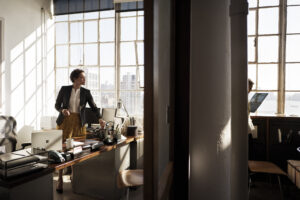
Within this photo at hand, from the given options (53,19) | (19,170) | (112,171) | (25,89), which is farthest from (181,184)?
(53,19)

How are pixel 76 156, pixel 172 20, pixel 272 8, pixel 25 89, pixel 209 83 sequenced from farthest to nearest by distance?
1. pixel 25 89
2. pixel 272 8
3. pixel 76 156
4. pixel 209 83
5. pixel 172 20

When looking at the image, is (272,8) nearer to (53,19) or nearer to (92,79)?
(92,79)

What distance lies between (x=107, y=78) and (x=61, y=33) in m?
1.74

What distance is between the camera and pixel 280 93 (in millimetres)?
4340

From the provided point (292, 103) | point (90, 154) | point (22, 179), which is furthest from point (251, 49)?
point (22, 179)

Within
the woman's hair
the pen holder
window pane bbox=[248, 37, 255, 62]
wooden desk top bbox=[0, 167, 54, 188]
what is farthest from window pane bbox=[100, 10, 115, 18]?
wooden desk top bbox=[0, 167, 54, 188]

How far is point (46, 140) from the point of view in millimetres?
2285

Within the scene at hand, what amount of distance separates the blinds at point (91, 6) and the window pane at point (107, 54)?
82 cm

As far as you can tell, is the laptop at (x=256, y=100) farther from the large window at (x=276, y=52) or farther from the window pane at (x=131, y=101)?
the window pane at (x=131, y=101)

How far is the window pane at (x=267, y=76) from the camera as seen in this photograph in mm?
4371

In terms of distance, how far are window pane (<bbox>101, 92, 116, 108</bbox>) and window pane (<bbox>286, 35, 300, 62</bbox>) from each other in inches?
146

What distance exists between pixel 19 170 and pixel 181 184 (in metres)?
1.26

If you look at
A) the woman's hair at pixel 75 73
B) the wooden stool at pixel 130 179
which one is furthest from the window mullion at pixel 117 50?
the wooden stool at pixel 130 179

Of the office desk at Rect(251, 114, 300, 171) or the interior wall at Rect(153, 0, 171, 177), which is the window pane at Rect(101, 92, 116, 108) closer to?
the office desk at Rect(251, 114, 300, 171)
